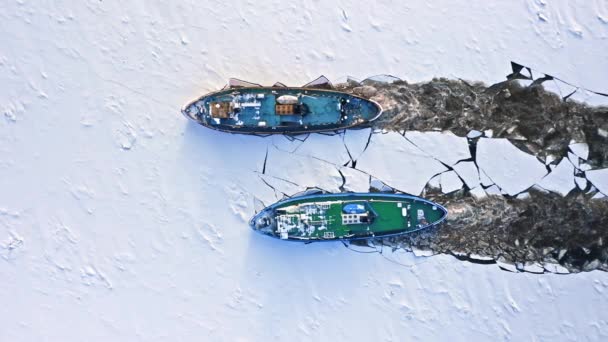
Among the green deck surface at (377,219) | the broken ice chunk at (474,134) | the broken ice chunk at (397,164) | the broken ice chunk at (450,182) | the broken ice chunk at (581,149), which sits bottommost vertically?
the green deck surface at (377,219)

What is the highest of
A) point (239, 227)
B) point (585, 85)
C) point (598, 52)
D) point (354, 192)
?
point (598, 52)

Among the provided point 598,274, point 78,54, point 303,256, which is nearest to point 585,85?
point 598,274

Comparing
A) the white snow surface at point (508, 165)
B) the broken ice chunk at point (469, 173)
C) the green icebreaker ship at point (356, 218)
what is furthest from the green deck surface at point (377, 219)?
the white snow surface at point (508, 165)

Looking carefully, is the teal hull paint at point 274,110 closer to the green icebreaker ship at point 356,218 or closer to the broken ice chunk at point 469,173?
the green icebreaker ship at point 356,218

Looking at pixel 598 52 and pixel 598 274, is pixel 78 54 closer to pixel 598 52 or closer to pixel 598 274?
pixel 598 52

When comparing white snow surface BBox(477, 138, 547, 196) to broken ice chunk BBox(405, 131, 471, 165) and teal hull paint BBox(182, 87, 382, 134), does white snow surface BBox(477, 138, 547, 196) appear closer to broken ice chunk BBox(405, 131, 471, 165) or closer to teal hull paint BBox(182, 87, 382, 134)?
broken ice chunk BBox(405, 131, 471, 165)

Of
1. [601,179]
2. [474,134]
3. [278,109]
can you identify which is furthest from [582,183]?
[278,109]

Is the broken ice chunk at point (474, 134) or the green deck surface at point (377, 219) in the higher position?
the broken ice chunk at point (474, 134)
